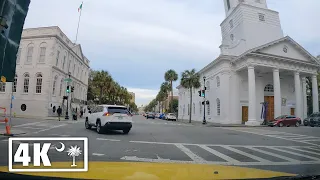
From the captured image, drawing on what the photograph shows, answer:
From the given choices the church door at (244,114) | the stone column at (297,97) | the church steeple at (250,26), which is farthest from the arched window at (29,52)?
the stone column at (297,97)

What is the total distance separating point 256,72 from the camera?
143ft

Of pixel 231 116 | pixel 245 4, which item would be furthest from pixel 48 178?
pixel 245 4

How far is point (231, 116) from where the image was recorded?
41312 mm

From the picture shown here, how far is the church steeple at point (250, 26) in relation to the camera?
45.2 m

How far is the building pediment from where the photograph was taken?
4003 cm

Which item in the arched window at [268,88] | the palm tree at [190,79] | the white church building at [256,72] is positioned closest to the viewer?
the white church building at [256,72]

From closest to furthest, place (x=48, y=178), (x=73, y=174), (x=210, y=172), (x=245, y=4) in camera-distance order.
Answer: (x=48, y=178), (x=73, y=174), (x=210, y=172), (x=245, y=4)

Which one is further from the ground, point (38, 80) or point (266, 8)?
point (266, 8)

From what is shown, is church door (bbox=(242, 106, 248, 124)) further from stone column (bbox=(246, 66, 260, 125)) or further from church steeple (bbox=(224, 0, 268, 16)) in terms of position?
church steeple (bbox=(224, 0, 268, 16))

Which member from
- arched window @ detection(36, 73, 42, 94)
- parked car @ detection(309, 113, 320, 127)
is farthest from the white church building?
arched window @ detection(36, 73, 42, 94)

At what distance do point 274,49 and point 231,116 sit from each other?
38.2 ft

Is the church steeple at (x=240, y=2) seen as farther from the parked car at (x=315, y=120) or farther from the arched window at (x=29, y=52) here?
the arched window at (x=29, y=52)

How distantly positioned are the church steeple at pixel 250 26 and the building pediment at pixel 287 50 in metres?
4.70

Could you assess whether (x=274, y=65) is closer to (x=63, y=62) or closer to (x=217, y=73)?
(x=217, y=73)
